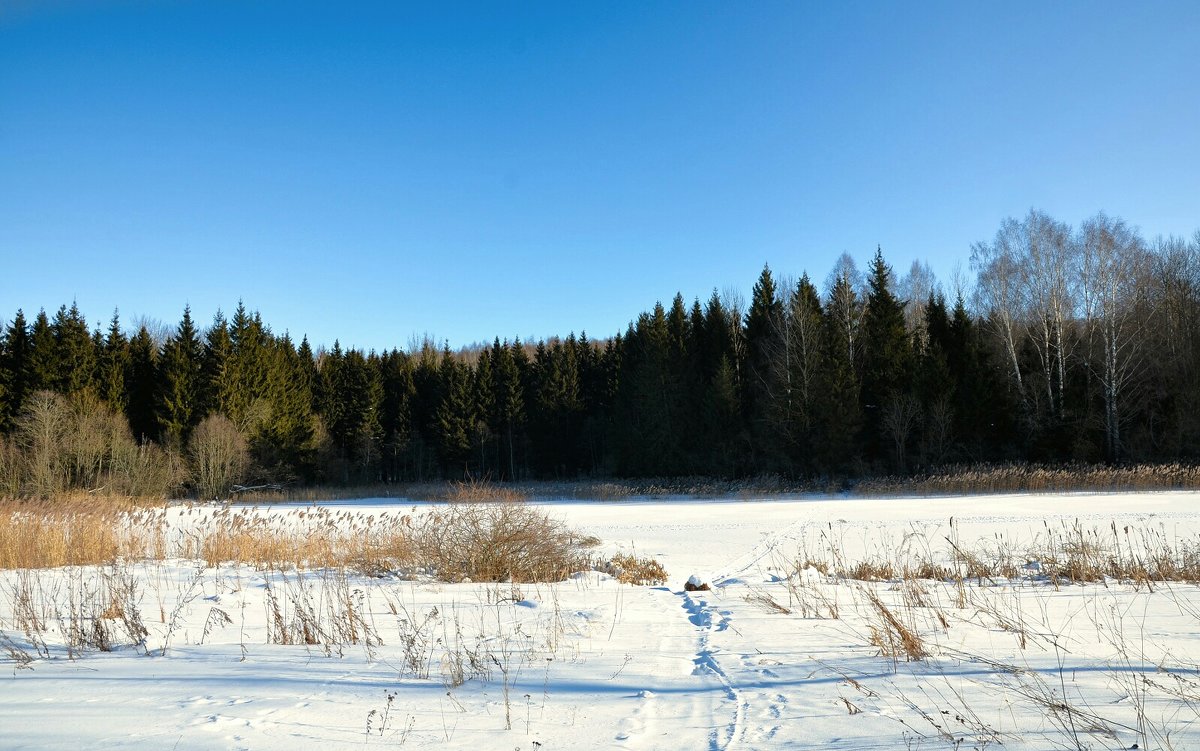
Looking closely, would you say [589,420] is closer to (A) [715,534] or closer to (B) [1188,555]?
(A) [715,534]

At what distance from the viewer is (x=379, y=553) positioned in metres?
11.1

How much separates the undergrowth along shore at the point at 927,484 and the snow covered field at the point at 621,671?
1249 cm

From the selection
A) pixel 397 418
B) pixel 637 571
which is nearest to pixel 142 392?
pixel 397 418

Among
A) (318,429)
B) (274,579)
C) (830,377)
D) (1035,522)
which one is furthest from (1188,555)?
(318,429)

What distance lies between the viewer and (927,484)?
2797 cm

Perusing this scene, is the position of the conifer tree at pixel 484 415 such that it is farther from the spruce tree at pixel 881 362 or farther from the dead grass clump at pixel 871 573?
the dead grass clump at pixel 871 573

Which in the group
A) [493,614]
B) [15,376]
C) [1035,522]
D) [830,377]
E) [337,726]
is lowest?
[1035,522]

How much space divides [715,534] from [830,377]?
2116 centimetres

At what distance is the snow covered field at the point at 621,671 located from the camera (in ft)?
10.6

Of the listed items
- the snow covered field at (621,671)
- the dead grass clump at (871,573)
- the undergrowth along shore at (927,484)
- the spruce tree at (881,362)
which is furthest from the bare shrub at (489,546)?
the spruce tree at (881,362)

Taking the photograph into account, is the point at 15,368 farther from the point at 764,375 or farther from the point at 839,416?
the point at 839,416

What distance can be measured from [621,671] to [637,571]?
6419 millimetres

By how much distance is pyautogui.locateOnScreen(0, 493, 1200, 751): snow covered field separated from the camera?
3.22 m

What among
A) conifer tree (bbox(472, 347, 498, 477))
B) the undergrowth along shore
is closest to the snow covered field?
the undergrowth along shore
